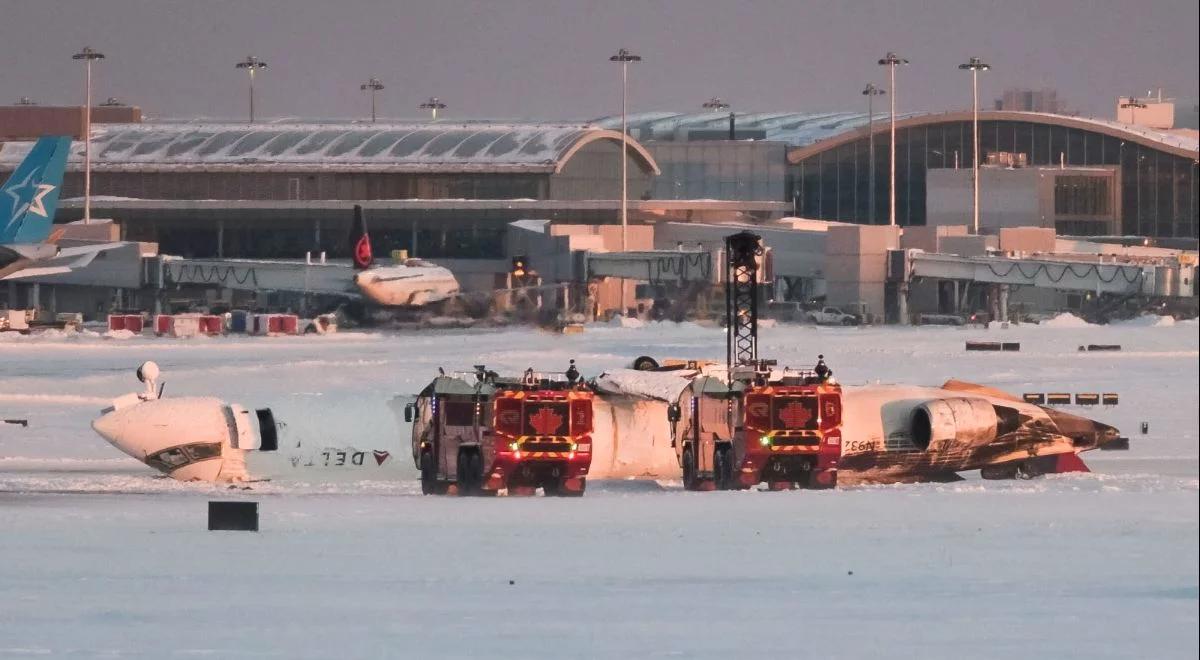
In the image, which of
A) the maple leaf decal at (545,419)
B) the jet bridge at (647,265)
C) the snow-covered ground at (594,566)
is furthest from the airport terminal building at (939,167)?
the maple leaf decal at (545,419)

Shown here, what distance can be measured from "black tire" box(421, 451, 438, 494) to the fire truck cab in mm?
5383

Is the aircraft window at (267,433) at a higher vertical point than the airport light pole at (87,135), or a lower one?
lower

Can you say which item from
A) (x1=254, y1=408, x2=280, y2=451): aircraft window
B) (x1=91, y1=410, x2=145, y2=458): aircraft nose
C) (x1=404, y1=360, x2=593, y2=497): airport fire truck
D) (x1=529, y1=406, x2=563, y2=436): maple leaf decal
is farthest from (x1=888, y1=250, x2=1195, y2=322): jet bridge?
(x1=91, y1=410, x2=145, y2=458): aircraft nose

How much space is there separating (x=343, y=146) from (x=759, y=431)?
361 feet

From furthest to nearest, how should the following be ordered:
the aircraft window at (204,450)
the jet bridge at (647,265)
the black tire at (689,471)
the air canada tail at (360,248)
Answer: the air canada tail at (360,248) → the jet bridge at (647,265) → the aircraft window at (204,450) → the black tire at (689,471)

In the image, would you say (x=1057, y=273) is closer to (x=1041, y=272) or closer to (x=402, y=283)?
(x=1041, y=272)

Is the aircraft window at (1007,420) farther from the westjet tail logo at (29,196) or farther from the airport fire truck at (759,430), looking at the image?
the westjet tail logo at (29,196)

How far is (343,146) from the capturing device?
149 metres

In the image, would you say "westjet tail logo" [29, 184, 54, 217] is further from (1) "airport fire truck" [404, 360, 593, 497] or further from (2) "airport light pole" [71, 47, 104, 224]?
(1) "airport fire truck" [404, 360, 593, 497]

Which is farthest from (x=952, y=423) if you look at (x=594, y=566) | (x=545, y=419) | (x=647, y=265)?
(x=647, y=265)

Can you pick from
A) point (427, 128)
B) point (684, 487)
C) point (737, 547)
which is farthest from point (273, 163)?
point (737, 547)

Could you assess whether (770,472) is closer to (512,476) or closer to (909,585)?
(512,476)

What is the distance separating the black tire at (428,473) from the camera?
4328 cm

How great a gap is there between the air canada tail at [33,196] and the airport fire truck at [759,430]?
68.5 metres
